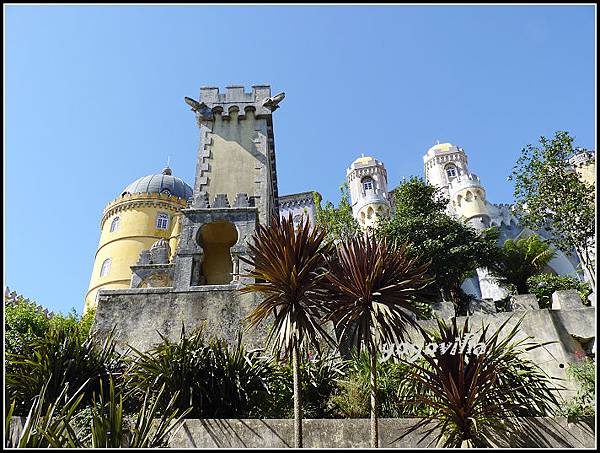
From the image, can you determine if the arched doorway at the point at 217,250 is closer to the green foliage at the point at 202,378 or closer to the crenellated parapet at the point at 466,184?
the green foliage at the point at 202,378

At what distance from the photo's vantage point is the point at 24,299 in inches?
707

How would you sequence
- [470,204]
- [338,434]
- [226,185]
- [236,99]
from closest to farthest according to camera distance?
[338,434]
[226,185]
[236,99]
[470,204]

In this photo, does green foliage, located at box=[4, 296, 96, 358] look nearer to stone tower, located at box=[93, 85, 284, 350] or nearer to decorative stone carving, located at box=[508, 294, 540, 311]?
stone tower, located at box=[93, 85, 284, 350]

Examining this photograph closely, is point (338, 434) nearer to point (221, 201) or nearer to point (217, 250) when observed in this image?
point (221, 201)

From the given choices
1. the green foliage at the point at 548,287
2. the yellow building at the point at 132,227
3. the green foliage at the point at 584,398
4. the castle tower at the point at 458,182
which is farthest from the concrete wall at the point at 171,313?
the castle tower at the point at 458,182

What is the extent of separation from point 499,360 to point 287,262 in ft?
11.7

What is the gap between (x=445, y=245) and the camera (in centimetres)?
1756

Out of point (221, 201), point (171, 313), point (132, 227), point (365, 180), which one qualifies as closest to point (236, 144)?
point (221, 201)

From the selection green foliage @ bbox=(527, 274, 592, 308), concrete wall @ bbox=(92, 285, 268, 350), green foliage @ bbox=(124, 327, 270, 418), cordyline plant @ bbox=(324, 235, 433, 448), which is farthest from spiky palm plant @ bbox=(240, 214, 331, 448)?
green foliage @ bbox=(527, 274, 592, 308)

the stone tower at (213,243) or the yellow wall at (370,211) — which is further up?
the yellow wall at (370,211)

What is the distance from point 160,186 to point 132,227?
3.98 metres

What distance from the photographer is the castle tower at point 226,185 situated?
40.8 ft

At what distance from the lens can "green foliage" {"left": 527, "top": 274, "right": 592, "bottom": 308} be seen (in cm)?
1535

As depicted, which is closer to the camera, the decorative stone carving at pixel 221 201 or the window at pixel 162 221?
the decorative stone carving at pixel 221 201
